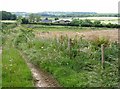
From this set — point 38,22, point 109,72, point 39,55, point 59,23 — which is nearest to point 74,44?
point 39,55

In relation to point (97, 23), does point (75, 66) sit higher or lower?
higher

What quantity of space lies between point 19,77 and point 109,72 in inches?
135

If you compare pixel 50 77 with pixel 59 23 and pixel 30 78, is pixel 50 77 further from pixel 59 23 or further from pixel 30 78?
pixel 59 23

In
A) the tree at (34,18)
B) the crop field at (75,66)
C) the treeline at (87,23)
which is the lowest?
the treeline at (87,23)

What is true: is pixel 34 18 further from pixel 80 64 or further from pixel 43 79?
pixel 43 79

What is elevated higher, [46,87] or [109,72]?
[109,72]

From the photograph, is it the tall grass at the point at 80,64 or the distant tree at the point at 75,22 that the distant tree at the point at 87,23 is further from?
the tall grass at the point at 80,64

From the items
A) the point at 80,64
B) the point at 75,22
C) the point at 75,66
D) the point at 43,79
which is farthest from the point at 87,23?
the point at 43,79

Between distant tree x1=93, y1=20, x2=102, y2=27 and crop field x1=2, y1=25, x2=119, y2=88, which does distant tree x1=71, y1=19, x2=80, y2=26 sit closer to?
distant tree x1=93, y1=20, x2=102, y2=27

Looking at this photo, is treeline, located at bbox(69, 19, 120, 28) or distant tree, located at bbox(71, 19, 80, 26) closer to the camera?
treeline, located at bbox(69, 19, 120, 28)

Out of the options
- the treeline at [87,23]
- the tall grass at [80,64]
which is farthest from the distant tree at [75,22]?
the tall grass at [80,64]

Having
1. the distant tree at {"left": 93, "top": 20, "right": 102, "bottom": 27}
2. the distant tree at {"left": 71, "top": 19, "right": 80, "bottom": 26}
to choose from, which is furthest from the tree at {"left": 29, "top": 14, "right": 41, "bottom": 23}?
the distant tree at {"left": 93, "top": 20, "right": 102, "bottom": 27}

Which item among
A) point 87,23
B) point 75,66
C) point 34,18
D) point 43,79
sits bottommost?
point 87,23

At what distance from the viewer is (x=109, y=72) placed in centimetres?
799
